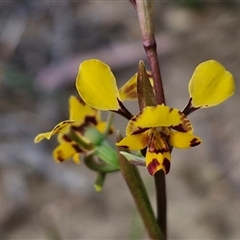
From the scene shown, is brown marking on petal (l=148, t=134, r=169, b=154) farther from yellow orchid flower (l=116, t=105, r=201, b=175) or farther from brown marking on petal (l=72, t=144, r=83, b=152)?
brown marking on petal (l=72, t=144, r=83, b=152)

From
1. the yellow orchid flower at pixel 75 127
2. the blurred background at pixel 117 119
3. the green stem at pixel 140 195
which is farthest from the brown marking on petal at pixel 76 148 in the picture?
the blurred background at pixel 117 119

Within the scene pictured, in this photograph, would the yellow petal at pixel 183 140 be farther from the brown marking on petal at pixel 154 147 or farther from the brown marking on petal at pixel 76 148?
the brown marking on petal at pixel 76 148

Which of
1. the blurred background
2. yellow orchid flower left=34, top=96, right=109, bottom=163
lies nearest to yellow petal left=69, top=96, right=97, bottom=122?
yellow orchid flower left=34, top=96, right=109, bottom=163

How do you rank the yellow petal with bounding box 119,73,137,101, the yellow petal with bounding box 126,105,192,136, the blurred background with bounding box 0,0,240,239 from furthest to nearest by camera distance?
the blurred background with bounding box 0,0,240,239, the yellow petal with bounding box 119,73,137,101, the yellow petal with bounding box 126,105,192,136

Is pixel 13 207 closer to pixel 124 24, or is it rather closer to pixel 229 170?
pixel 229 170

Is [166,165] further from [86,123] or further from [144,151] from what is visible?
[86,123]

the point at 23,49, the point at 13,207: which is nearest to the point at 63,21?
the point at 23,49
